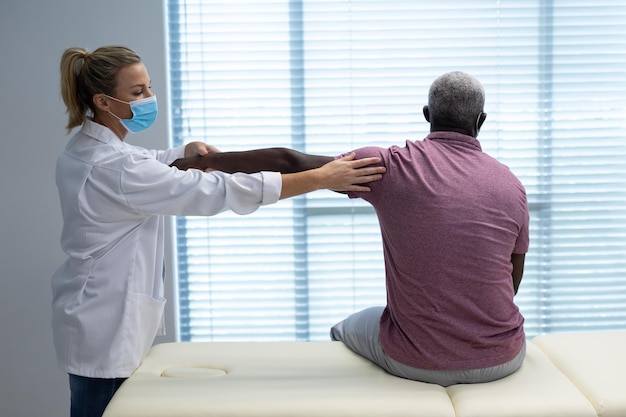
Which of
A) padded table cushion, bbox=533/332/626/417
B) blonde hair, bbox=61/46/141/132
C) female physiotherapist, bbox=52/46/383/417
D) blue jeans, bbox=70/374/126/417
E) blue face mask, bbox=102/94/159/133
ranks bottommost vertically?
blue jeans, bbox=70/374/126/417

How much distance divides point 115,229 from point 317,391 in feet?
2.31

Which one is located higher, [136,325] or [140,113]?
[140,113]

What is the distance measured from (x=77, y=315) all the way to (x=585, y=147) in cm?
227

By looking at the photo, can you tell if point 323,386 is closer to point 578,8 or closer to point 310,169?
point 310,169

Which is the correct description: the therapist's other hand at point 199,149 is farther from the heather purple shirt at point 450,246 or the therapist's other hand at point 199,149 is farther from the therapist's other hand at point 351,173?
the heather purple shirt at point 450,246

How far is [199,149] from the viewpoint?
225 centimetres

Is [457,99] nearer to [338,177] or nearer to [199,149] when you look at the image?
[338,177]

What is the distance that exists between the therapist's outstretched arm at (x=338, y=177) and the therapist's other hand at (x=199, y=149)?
0.36 meters

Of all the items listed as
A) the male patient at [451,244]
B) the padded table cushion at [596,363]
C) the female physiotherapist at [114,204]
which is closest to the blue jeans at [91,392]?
the female physiotherapist at [114,204]

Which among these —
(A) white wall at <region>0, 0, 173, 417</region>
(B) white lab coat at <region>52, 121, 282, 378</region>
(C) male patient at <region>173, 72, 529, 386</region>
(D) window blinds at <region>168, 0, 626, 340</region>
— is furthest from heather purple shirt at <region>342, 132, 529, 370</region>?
(A) white wall at <region>0, 0, 173, 417</region>

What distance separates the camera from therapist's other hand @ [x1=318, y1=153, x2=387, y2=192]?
1.87m

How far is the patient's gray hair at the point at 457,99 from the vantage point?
1.85m

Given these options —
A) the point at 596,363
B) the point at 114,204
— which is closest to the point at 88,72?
the point at 114,204

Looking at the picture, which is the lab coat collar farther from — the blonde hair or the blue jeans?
Answer: the blue jeans
